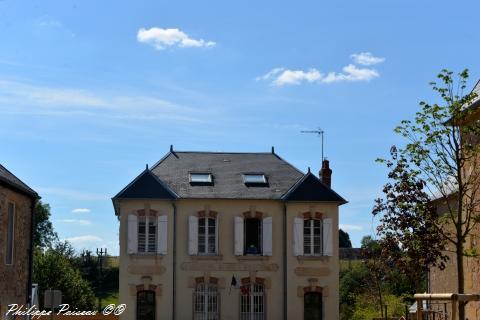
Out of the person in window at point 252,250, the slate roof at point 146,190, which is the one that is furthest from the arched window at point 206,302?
the slate roof at point 146,190

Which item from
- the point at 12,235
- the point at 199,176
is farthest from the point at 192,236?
the point at 12,235

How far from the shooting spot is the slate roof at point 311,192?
3366 cm

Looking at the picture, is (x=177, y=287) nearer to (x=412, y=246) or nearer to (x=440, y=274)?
(x=440, y=274)

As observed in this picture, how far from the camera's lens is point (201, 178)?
113ft

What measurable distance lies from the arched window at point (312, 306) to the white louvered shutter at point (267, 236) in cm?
241

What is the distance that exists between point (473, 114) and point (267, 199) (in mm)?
16331

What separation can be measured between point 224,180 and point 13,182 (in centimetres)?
1295

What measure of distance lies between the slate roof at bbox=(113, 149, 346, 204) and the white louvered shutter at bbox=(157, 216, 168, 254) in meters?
0.94

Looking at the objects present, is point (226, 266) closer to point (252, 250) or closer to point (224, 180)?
point (252, 250)

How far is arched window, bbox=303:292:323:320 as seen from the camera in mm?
33344

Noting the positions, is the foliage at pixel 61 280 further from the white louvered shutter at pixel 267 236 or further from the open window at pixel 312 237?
the open window at pixel 312 237

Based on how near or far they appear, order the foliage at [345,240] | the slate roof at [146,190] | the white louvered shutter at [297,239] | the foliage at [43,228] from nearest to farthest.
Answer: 1. the slate roof at [146,190]
2. the white louvered shutter at [297,239]
3. the foliage at [43,228]
4. the foliage at [345,240]

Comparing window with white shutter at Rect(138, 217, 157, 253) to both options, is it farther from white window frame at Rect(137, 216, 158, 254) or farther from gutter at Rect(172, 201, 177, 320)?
gutter at Rect(172, 201, 177, 320)

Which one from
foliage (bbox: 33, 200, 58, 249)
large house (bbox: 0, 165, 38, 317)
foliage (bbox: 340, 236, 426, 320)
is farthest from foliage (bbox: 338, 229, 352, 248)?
large house (bbox: 0, 165, 38, 317)
